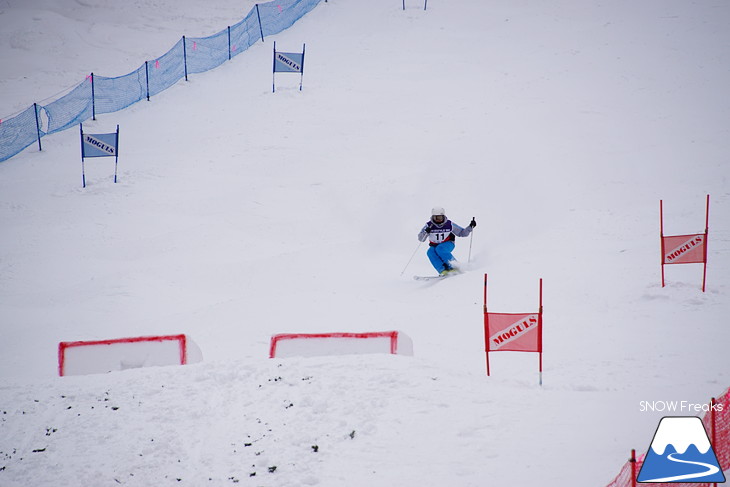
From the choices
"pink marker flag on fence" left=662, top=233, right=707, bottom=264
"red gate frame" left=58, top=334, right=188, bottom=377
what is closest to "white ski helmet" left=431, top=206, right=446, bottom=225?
"pink marker flag on fence" left=662, top=233, right=707, bottom=264

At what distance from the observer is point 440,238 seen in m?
11.5

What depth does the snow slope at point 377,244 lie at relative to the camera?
5453 millimetres

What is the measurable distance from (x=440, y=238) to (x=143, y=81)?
43.0 ft

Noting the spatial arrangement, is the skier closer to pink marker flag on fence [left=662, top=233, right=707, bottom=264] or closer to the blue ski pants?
the blue ski pants

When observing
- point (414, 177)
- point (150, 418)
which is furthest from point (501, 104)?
point (150, 418)

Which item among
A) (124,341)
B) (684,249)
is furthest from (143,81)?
(684,249)

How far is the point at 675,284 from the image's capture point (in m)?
8.99

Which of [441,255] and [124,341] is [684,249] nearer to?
[441,255]

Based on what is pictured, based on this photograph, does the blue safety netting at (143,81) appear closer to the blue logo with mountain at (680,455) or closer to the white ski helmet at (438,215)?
the white ski helmet at (438,215)

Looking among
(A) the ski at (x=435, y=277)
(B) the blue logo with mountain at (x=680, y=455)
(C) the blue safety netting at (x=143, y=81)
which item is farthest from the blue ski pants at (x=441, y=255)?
(C) the blue safety netting at (x=143, y=81)

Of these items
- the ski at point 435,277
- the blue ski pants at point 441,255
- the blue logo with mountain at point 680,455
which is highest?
the blue ski pants at point 441,255

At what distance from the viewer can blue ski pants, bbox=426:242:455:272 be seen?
1155 centimetres

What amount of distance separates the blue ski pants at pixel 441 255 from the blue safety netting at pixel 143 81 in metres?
11.6

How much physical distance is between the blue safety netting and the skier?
→ 11.4 metres
